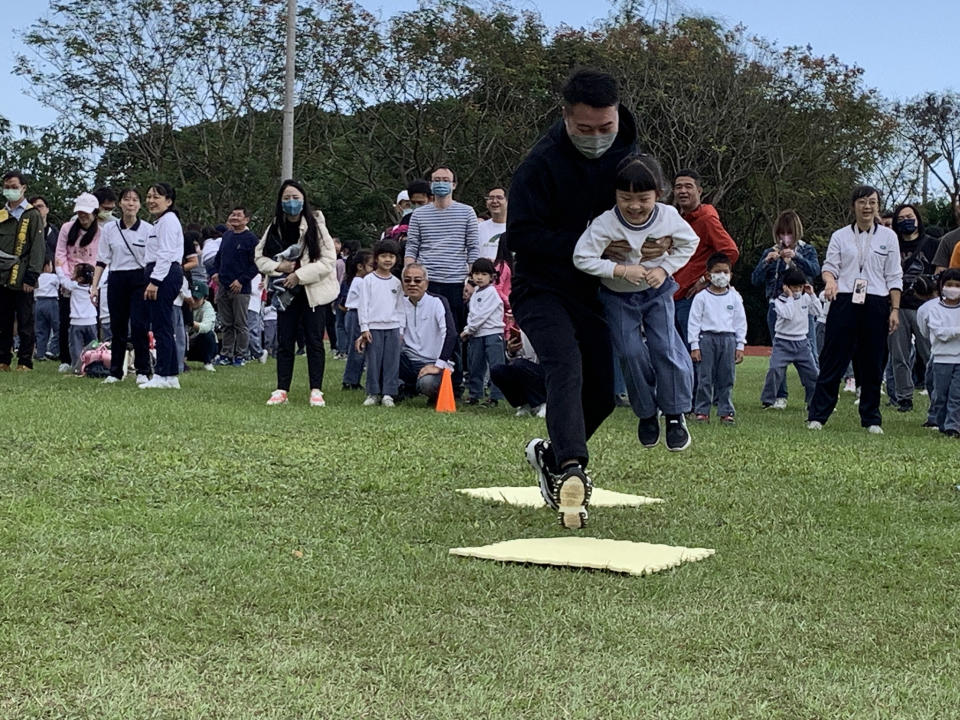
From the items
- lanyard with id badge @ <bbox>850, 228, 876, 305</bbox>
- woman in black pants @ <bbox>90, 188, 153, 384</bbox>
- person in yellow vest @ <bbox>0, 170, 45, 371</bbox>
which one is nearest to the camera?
lanyard with id badge @ <bbox>850, 228, 876, 305</bbox>

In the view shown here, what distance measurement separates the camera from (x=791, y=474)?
7.89 m

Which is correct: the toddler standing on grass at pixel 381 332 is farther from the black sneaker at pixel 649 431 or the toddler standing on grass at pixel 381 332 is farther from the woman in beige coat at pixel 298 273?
the black sneaker at pixel 649 431

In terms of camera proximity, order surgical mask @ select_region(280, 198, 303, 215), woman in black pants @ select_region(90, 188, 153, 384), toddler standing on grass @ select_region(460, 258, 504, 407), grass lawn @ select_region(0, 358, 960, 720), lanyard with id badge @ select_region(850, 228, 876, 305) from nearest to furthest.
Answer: grass lawn @ select_region(0, 358, 960, 720) → lanyard with id badge @ select_region(850, 228, 876, 305) → surgical mask @ select_region(280, 198, 303, 215) → toddler standing on grass @ select_region(460, 258, 504, 407) → woman in black pants @ select_region(90, 188, 153, 384)

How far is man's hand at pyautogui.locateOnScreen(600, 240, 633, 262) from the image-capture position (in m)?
5.73

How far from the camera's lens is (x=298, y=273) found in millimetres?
11562

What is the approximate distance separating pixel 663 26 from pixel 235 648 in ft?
108

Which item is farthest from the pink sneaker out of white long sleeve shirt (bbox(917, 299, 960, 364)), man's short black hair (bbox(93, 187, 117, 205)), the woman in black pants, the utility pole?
the utility pole

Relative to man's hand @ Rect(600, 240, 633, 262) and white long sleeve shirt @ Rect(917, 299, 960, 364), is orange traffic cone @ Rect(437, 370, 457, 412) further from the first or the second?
man's hand @ Rect(600, 240, 633, 262)

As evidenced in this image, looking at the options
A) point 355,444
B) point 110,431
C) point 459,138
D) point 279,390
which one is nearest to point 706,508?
point 355,444

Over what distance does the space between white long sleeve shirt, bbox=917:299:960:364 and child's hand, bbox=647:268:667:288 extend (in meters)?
6.26

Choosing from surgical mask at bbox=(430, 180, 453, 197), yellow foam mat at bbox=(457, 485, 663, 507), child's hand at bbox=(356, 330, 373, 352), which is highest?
surgical mask at bbox=(430, 180, 453, 197)

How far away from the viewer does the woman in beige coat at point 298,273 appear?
11.7 meters

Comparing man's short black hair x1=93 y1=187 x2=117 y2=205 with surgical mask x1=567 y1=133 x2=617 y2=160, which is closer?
surgical mask x1=567 y1=133 x2=617 y2=160

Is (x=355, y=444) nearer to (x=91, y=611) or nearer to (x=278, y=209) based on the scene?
(x=278, y=209)
